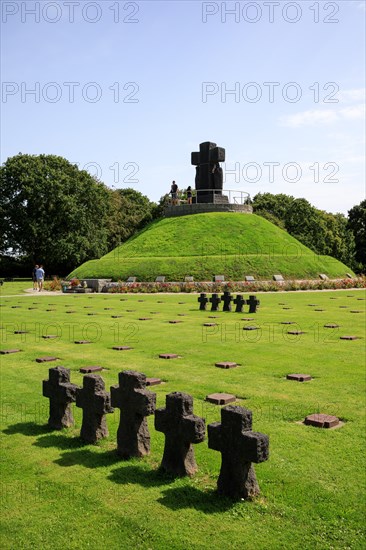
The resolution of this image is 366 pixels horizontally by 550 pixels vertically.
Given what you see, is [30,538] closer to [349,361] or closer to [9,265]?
[349,361]

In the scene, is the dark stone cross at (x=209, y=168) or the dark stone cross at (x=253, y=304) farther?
the dark stone cross at (x=209, y=168)

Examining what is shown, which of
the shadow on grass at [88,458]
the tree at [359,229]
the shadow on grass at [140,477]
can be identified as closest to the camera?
the shadow on grass at [140,477]

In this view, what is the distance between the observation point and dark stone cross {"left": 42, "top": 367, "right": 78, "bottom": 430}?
18.1 ft

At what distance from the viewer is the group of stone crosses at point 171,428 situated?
3.95m

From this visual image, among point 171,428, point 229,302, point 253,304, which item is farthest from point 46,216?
point 171,428

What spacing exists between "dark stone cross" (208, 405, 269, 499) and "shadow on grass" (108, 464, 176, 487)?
1.68 ft

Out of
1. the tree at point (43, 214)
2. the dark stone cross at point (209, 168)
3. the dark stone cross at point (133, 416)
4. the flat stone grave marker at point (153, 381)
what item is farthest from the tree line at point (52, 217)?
the dark stone cross at point (133, 416)

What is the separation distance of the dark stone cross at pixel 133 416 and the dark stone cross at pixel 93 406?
207mm

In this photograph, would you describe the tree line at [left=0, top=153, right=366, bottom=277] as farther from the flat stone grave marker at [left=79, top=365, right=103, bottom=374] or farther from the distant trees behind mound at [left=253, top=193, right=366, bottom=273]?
the flat stone grave marker at [left=79, top=365, right=103, bottom=374]

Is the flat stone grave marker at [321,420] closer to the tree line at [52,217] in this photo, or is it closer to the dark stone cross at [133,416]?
the dark stone cross at [133,416]

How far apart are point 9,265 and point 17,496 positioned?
5881 centimetres

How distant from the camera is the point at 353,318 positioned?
15.9 meters

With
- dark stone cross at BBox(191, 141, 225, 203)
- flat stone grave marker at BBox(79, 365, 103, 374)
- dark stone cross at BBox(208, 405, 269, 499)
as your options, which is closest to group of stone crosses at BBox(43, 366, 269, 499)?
dark stone cross at BBox(208, 405, 269, 499)

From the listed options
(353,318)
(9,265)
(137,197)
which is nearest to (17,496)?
(353,318)
